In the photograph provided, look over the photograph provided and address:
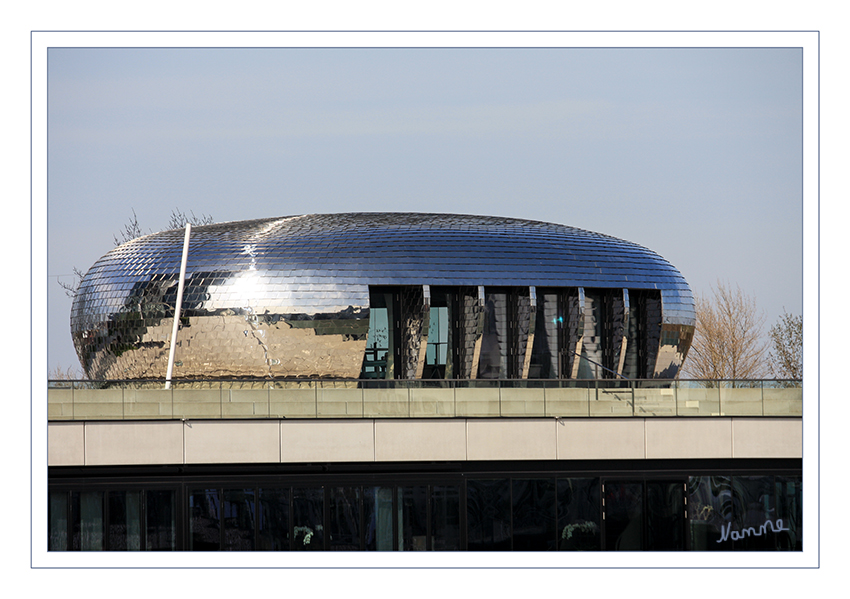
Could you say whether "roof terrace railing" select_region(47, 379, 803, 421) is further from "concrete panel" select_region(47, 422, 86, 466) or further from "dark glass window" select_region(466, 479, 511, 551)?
"dark glass window" select_region(466, 479, 511, 551)

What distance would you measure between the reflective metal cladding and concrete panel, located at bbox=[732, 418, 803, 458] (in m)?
10.4

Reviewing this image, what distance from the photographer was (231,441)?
16.7m

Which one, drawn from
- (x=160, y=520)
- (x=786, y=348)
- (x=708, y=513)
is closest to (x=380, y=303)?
(x=160, y=520)

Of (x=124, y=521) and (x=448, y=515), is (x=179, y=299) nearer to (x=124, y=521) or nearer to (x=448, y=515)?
(x=124, y=521)

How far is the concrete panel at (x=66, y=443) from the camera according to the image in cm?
1645

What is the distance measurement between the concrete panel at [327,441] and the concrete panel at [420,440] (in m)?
0.22

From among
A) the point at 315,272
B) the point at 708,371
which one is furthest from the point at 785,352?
the point at 315,272

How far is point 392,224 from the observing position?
1130 inches

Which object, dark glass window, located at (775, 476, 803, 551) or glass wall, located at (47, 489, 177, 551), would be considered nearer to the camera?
glass wall, located at (47, 489, 177, 551)

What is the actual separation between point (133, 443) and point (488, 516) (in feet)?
21.2

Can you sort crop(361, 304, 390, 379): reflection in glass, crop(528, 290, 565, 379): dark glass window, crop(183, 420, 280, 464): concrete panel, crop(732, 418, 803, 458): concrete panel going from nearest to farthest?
1. crop(183, 420, 280, 464): concrete panel
2. crop(732, 418, 803, 458): concrete panel
3. crop(361, 304, 390, 379): reflection in glass
4. crop(528, 290, 565, 379): dark glass window

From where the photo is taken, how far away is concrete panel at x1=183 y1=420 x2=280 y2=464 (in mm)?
16672
